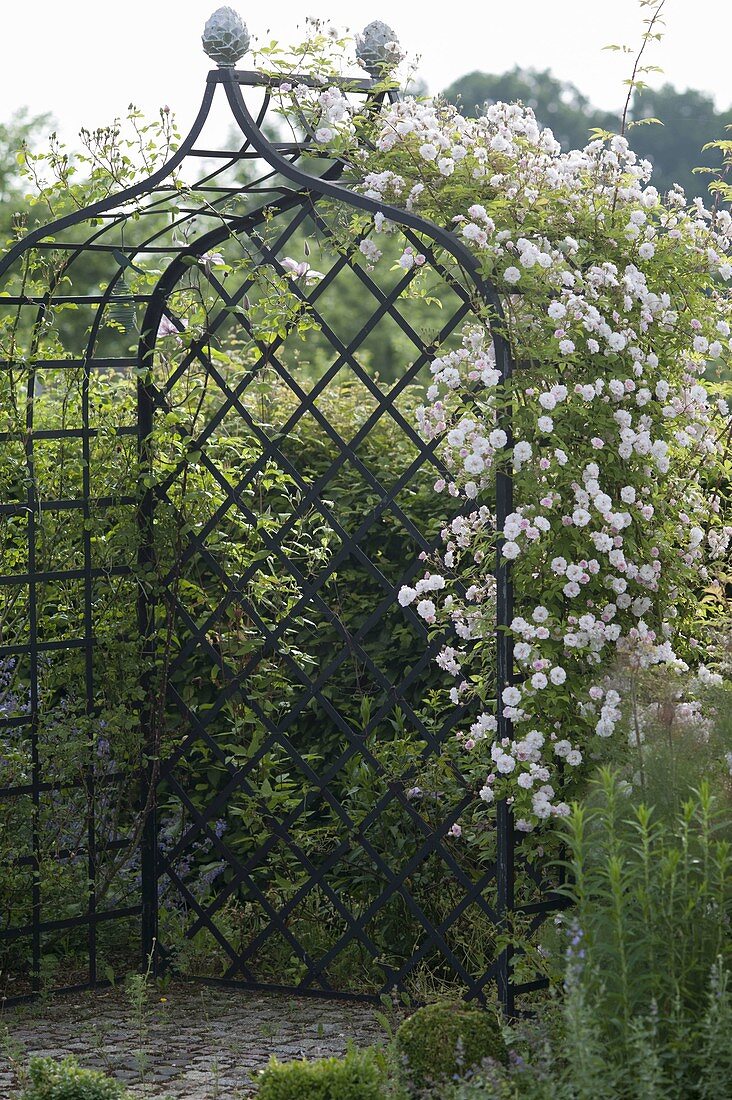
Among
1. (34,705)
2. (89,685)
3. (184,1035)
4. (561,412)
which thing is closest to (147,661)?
(89,685)

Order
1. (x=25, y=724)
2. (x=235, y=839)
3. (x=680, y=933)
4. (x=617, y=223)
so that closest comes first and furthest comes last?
(x=680, y=933), (x=617, y=223), (x=25, y=724), (x=235, y=839)

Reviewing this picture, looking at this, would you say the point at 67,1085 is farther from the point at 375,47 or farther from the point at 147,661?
the point at 375,47

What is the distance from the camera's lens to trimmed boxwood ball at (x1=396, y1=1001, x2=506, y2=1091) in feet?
10.3

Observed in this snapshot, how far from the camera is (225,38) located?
4.33 meters

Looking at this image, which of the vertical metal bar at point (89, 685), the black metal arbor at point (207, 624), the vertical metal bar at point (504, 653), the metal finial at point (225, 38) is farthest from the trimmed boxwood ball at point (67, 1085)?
the metal finial at point (225, 38)

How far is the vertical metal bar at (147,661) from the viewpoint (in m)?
4.89

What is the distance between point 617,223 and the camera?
4.05m

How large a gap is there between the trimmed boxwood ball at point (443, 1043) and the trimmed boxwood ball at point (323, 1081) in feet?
0.35

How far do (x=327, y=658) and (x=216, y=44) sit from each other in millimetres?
2196

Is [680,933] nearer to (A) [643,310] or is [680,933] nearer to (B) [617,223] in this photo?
(A) [643,310]

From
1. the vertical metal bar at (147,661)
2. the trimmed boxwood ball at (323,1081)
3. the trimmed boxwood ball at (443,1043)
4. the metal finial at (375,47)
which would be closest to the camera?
the trimmed boxwood ball at (323,1081)

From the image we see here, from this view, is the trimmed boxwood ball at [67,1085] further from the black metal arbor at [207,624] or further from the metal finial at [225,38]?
the metal finial at [225,38]

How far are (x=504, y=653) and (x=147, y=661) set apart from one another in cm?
153

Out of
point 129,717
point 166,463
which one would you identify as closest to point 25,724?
point 129,717
